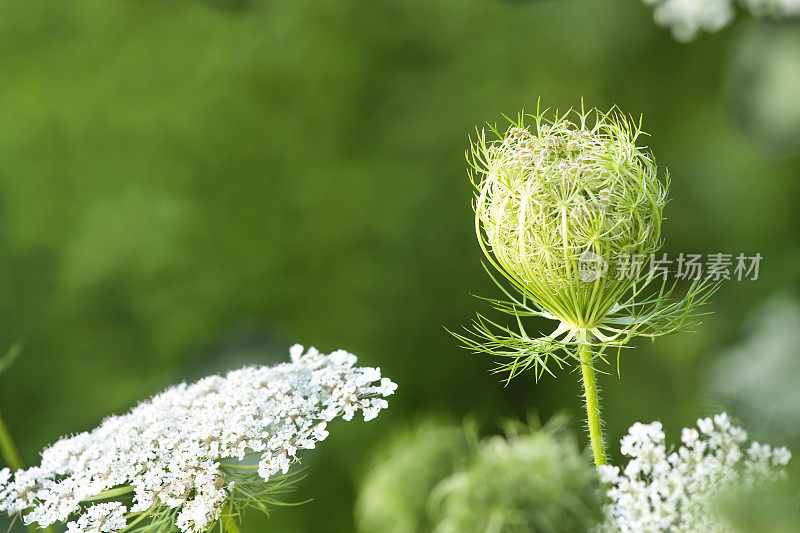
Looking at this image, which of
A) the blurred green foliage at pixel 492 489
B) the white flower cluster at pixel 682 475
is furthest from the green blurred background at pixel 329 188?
the white flower cluster at pixel 682 475

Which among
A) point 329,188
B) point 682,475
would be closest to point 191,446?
point 682,475

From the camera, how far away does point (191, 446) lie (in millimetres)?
1314

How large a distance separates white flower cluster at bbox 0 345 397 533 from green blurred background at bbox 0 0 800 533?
153 centimetres

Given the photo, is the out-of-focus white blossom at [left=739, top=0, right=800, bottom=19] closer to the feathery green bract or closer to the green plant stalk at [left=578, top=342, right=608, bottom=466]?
the feathery green bract

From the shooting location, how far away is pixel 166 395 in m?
1.51

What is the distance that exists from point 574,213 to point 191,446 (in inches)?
30.4

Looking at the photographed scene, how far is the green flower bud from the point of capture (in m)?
1.36

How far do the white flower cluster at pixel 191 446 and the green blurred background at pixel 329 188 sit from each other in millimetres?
1527

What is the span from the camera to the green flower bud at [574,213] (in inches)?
53.5

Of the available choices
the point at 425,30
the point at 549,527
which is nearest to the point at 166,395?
the point at 549,527

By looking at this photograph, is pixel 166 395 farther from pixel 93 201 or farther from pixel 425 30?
pixel 425 30

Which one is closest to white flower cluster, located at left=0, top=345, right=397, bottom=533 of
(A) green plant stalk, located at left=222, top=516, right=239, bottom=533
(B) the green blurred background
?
(A) green plant stalk, located at left=222, top=516, right=239, bottom=533

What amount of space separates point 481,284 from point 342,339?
619mm

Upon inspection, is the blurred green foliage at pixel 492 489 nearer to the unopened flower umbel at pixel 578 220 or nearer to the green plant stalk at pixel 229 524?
the unopened flower umbel at pixel 578 220
